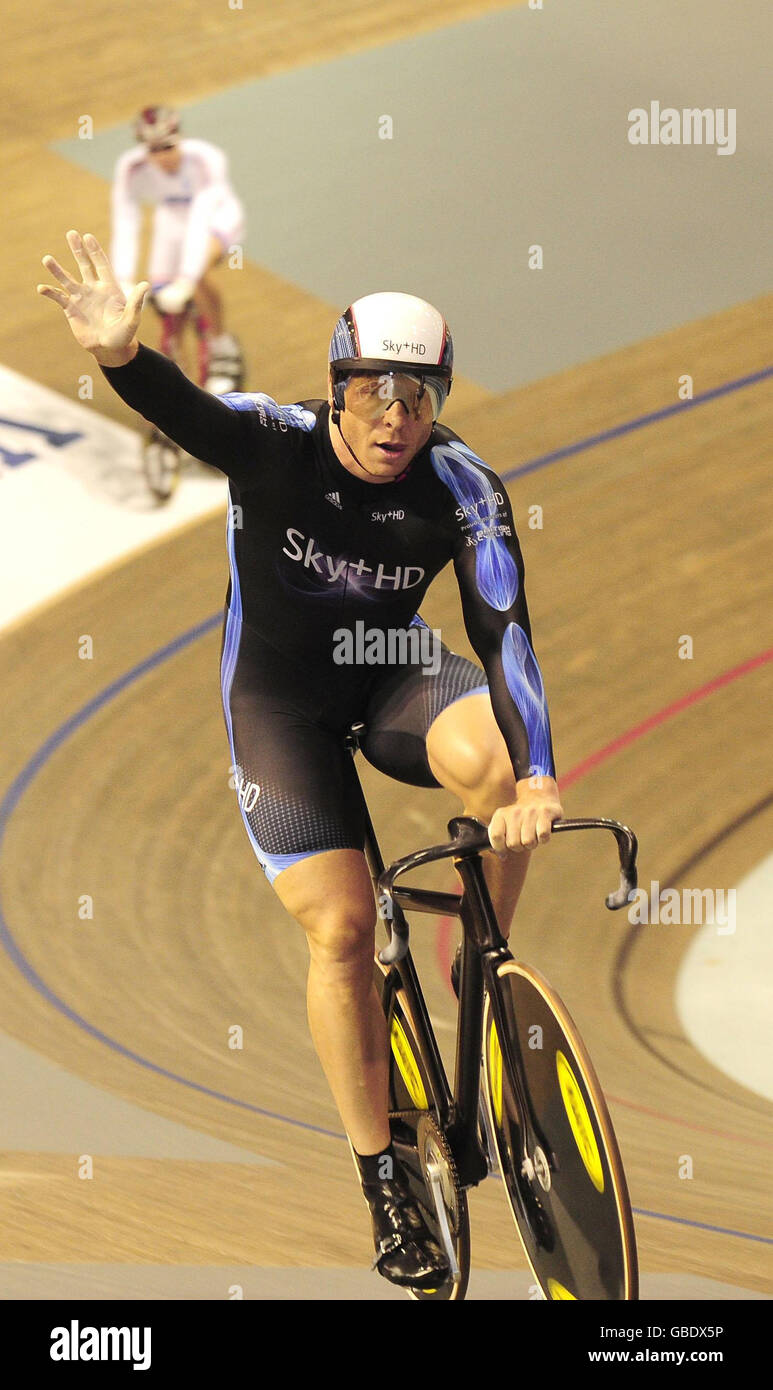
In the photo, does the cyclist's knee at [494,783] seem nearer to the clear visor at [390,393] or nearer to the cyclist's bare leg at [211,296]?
the clear visor at [390,393]

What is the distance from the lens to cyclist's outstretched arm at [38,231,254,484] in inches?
96.7

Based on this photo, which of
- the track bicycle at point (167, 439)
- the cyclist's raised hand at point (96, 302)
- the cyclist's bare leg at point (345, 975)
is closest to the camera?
the cyclist's raised hand at point (96, 302)

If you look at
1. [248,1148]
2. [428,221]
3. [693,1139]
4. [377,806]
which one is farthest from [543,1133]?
[428,221]

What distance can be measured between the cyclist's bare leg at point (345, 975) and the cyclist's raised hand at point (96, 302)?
2.73 feet

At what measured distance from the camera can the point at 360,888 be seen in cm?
270

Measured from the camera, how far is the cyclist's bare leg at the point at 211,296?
763 centimetres

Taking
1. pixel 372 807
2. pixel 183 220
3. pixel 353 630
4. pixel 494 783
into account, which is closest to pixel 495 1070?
pixel 494 783

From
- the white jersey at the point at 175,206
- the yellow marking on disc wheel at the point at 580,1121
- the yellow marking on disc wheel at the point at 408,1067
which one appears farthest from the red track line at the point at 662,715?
the yellow marking on disc wheel at the point at 580,1121

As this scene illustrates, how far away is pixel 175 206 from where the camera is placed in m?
7.88

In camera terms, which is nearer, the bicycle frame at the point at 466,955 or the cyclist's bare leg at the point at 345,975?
the bicycle frame at the point at 466,955

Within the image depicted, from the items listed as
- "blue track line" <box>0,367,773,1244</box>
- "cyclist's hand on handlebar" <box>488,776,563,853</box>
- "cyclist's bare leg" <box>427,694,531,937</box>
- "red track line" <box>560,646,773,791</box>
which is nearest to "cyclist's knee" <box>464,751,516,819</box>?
"cyclist's bare leg" <box>427,694,531,937</box>

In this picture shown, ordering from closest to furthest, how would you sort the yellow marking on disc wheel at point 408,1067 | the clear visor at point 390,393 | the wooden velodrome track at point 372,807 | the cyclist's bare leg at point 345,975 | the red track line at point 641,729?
the clear visor at point 390,393
the cyclist's bare leg at point 345,975
the yellow marking on disc wheel at point 408,1067
the wooden velodrome track at point 372,807
the red track line at point 641,729

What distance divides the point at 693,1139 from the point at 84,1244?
69.6 inches

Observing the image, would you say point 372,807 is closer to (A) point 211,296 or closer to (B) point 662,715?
(B) point 662,715
